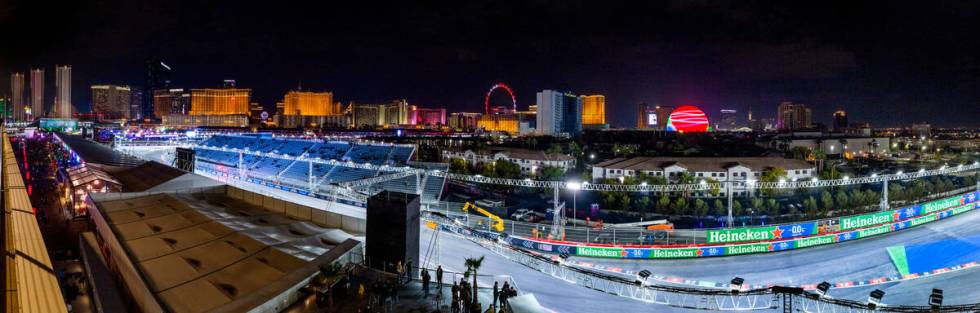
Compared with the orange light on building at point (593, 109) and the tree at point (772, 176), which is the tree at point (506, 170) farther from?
the orange light on building at point (593, 109)

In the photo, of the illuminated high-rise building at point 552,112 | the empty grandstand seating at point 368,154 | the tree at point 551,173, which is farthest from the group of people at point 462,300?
the illuminated high-rise building at point 552,112

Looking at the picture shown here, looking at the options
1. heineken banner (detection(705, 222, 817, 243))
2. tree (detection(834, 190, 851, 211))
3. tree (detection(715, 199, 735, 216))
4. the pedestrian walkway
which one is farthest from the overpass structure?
tree (detection(834, 190, 851, 211))

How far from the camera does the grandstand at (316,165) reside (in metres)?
31.8

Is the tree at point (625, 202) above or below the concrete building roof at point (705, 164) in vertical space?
below

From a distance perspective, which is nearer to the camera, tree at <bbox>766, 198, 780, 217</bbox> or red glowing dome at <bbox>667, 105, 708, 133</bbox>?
tree at <bbox>766, 198, 780, 217</bbox>

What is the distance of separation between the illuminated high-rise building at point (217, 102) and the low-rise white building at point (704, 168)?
112 metres

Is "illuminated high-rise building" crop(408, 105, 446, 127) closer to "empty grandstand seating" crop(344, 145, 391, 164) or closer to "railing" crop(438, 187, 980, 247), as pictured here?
"empty grandstand seating" crop(344, 145, 391, 164)

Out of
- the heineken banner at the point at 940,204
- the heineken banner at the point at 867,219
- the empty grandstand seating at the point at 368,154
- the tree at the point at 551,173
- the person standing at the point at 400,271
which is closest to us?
the person standing at the point at 400,271

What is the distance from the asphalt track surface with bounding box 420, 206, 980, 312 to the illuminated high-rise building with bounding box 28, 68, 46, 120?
152 metres

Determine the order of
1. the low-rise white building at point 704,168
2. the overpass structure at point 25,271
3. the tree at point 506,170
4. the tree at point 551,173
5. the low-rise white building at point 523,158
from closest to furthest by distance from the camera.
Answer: the overpass structure at point 25,271, the low-rise white building at point 704,168, the tree at point 551,173, the tree at point 506,170, the low-rise white building at point 523,158

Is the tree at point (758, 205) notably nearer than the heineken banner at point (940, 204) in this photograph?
No

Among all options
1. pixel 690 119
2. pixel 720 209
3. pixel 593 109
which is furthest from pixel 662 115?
pixel 720 209

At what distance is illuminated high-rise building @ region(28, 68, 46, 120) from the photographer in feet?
405

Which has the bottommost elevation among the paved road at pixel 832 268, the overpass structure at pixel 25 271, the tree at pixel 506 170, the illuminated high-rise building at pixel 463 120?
the paved road at pixel 832 268
